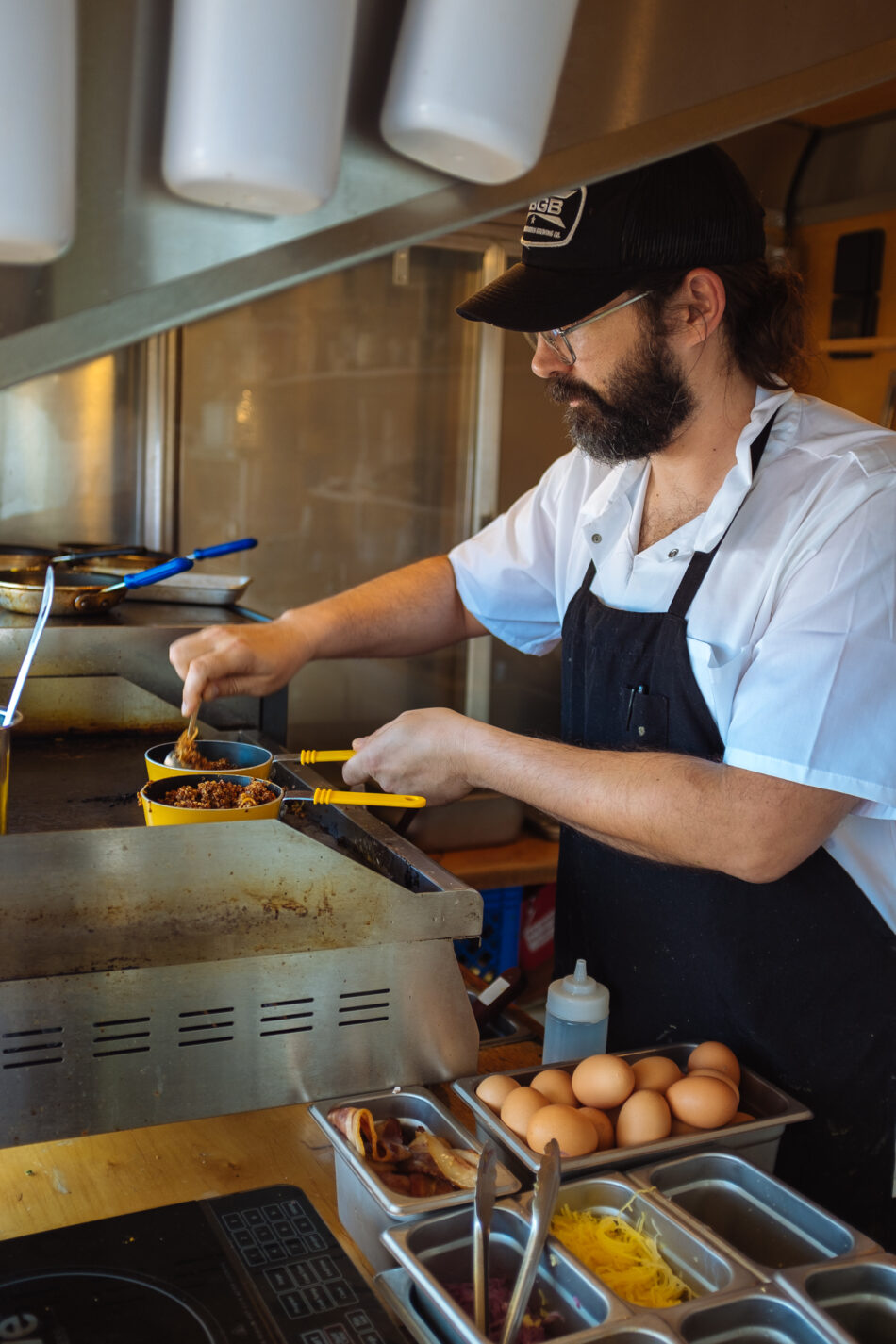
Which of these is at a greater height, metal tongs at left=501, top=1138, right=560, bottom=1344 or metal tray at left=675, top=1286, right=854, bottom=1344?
metal tongs at left=501, top=1138, right=560, bottom=1344

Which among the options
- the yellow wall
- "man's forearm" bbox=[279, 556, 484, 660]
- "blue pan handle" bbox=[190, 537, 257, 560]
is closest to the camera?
"man's forearm" bbox=[279, 556, 484, 660]

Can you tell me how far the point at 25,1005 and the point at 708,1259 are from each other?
0.70 metres

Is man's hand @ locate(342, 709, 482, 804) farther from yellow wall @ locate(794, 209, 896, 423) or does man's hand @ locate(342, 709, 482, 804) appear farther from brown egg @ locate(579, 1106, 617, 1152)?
yellow wall @ locate(794, 209, 896, 423)

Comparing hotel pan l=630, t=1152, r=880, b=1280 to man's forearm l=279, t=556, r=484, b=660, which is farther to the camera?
man's forearm l=279, t=556, r=484, b=660

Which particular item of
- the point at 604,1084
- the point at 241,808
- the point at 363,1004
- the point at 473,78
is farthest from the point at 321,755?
the point at 473,78

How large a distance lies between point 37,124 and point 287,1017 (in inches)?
41.3

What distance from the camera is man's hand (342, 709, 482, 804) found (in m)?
1.53

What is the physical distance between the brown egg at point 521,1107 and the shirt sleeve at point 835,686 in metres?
0.43

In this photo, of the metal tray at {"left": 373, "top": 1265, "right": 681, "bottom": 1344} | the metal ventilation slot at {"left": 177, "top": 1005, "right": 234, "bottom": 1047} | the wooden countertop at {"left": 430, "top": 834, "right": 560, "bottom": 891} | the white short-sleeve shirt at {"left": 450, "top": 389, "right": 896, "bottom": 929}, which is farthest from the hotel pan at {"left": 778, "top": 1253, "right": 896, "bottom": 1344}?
the wooden countertop at {"left": 430, "top": 834, "right": 560, "bottom": 891}

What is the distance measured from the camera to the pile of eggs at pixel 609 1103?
113cm

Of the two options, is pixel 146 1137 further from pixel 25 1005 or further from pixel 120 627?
pixel 120 627

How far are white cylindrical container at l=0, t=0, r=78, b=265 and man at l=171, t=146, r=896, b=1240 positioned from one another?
1033 mm

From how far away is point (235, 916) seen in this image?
1.27 metres

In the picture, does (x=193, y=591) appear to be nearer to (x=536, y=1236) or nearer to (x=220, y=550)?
(x=220, y=550)
